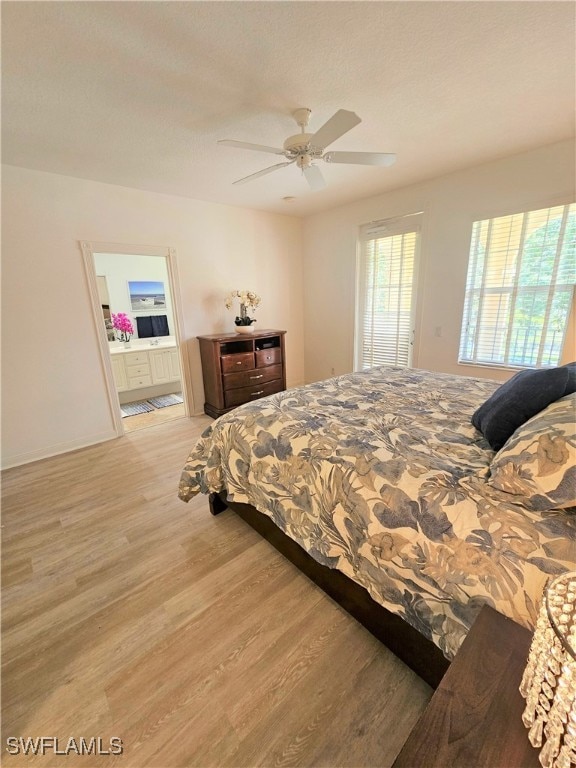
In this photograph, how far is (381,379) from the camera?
2.56m

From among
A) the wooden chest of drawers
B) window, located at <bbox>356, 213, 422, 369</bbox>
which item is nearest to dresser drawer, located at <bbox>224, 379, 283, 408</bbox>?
the wooden chest of drawers

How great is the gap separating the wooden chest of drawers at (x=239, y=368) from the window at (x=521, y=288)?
2.25m

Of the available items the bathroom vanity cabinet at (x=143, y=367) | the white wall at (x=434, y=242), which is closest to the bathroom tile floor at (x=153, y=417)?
the bathroom vanity cabinet at (x=143, y=367)

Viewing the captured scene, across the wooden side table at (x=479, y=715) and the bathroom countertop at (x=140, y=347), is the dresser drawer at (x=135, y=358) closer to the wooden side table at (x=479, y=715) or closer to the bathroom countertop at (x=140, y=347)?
the bathroom countertop at (x=140, y=347)

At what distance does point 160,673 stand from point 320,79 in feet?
9.78

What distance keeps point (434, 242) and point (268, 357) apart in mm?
2296

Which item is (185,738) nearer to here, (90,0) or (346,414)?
(346,414)

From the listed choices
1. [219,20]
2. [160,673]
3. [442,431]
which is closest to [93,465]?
[160,673]

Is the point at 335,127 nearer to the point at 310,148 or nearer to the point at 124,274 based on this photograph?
the point at 310,148

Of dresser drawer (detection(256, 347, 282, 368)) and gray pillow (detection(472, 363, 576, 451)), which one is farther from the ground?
gray pillow (detection(472, 363, 576, 451))

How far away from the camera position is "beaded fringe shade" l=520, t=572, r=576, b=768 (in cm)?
50

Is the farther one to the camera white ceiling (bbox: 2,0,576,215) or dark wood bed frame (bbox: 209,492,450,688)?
white ceiling (bbox: 2,0,576,215)

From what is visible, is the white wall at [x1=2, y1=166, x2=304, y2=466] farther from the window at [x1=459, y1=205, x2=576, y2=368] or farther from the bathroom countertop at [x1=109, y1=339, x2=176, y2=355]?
the window at [x1=459, y1=205, x2=576, y2=368]

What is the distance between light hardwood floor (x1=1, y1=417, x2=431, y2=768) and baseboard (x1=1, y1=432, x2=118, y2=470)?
102 cm
